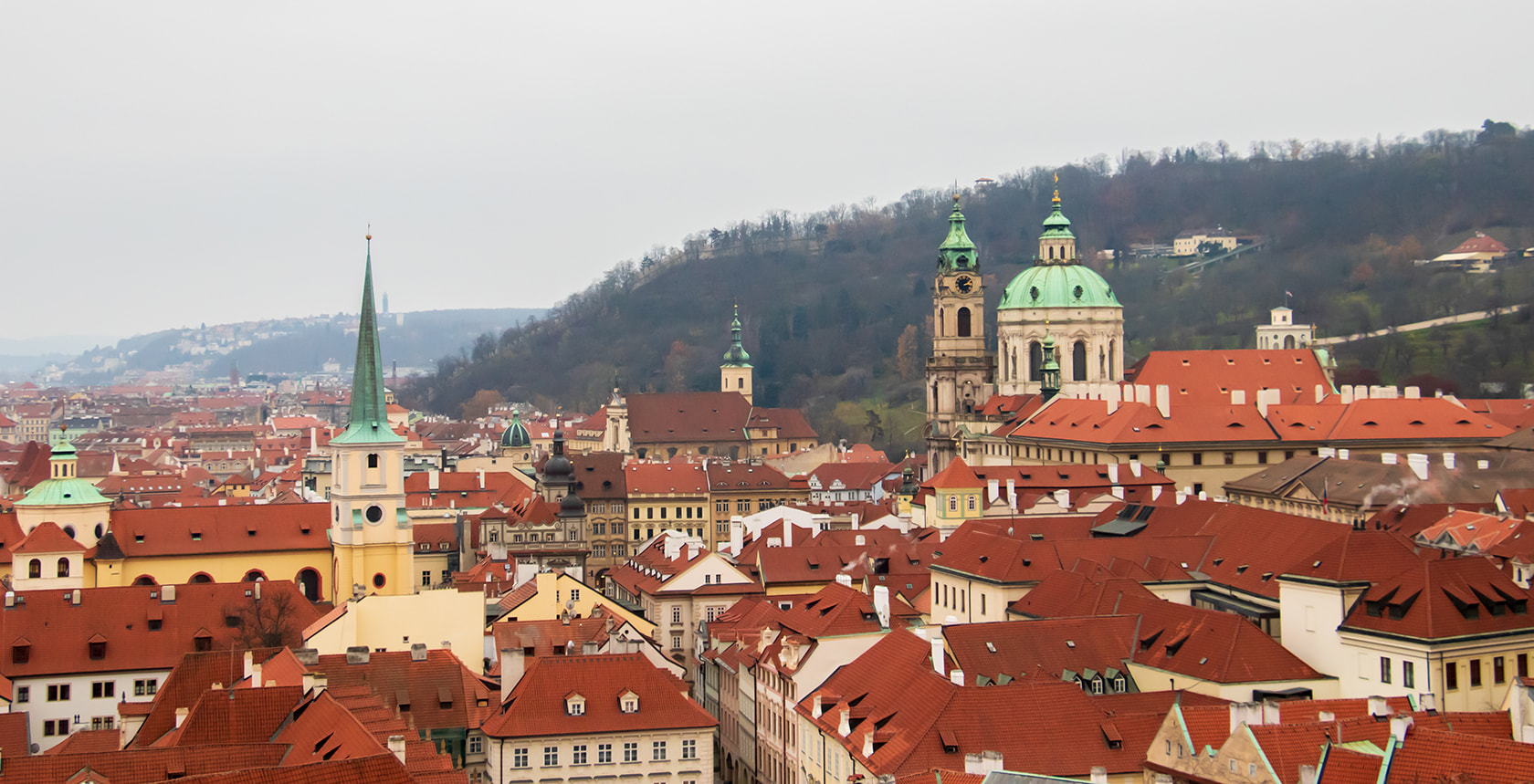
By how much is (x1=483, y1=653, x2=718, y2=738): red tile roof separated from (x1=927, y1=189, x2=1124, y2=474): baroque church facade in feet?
227

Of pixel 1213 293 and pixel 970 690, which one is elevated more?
pixel 1213 293

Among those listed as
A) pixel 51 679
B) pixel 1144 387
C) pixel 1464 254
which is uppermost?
pixel 1464 254

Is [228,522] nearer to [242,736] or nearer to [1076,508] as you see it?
[1076,508]

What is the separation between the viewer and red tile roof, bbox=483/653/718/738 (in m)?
50.5

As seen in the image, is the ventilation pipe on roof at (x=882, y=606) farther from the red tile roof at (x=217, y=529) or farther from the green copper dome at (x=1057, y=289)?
the green copper dome at (x=1057, y=289)

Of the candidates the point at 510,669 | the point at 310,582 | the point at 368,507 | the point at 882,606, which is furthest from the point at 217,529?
the point at 882,606

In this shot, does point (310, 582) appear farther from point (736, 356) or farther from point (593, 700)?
point (736, 356)

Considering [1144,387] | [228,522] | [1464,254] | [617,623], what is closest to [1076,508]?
[1144,387]

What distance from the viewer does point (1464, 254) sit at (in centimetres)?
18050

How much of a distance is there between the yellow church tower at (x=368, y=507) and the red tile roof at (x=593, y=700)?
3134 cm

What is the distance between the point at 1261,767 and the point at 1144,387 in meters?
69.6

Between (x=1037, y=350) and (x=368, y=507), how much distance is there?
54.1m

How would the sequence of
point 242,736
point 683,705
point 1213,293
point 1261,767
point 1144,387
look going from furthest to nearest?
point 1213,293 → point 1144,387 → point 683,705 → point 242,736 → point 1261,767

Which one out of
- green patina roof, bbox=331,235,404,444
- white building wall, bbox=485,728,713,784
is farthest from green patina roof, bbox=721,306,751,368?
white building wall, bbox=485,728,713,784
